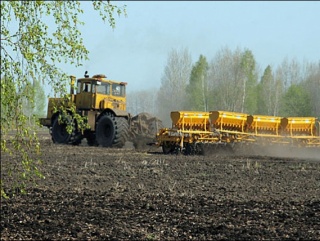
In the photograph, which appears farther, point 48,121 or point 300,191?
point 48,121

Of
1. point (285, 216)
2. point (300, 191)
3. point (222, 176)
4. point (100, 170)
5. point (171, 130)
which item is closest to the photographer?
point (285, 216)

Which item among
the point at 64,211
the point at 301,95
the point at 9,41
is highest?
the point at 301,95

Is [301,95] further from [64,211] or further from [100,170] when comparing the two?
[64,211]

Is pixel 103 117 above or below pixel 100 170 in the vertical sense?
above

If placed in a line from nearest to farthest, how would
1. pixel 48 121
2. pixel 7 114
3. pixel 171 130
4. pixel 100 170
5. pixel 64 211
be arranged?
pixel 7 114 < pixel 64 211 < pixel 100 170 < pixel 171 130 < pixel 48 121

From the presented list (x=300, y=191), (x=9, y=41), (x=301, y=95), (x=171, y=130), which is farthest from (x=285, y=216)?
(x=301, y=95)

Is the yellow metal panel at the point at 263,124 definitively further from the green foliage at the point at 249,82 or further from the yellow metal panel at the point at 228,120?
the green foliage at the point at 249,82

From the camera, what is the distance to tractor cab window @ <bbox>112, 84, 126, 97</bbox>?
2642cm

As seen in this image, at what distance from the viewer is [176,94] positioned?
6544 cm

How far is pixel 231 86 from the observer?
5741cm

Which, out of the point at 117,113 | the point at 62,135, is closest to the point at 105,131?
the point at 117,113

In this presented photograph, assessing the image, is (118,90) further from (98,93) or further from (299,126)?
(299,126)

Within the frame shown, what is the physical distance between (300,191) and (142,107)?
75521mm

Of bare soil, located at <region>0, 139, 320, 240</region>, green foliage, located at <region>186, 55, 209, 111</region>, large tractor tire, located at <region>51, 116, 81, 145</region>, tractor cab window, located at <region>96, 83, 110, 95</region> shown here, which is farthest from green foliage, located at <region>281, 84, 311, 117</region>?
bare soil, located at <region>0, 139, 320, 240</region>
